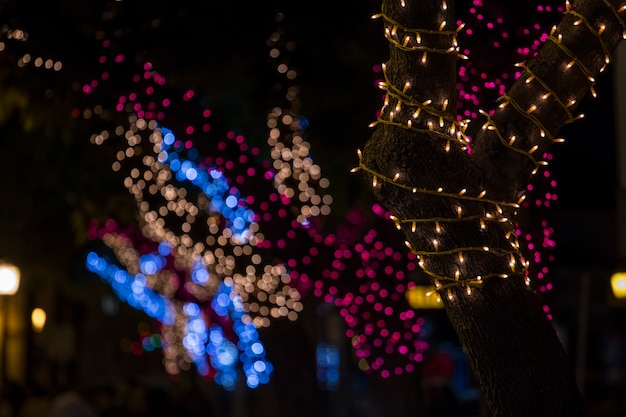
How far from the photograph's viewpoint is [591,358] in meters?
21.8

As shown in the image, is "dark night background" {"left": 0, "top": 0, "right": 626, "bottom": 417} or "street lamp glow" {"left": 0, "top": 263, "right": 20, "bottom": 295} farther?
"street lamp glow" {"left": 0, "top": 263, "right": 20, "bottom": 295}

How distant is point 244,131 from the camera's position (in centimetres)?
1481

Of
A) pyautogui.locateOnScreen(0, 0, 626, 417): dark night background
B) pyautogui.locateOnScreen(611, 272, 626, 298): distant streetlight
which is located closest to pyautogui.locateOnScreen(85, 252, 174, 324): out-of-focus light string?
pyautogui.locateOnScreen(0, 0, 626, 417): dark night background

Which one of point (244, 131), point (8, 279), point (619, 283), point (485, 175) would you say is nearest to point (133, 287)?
point (8, 279)

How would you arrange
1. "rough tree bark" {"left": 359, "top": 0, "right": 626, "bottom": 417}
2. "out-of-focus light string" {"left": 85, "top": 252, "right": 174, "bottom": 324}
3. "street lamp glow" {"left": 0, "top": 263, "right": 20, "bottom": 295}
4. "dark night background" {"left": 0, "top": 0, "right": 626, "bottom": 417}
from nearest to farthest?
"rough tree bark" {"left": 359, "top": 0, "right": 626, "bottom": 417}
"dark night background" {"left": 0, "top": 0, "right": 626, "bottom": 417}
"street lamp glow" {"left": 0, "top": 263, "right": 20, "bottom": 295}
"out-of-focus light string" {"left": 85, "top": 252, "right": 174, "bottom": 324}

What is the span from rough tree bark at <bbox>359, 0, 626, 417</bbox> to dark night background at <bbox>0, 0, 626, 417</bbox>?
1773 mm

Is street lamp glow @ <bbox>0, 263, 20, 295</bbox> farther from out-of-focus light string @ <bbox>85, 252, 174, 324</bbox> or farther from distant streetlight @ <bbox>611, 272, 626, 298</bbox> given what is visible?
distant streetlight @ <bbox>611, 272, 626, 298</bbox>

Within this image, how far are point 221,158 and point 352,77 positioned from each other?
477cm

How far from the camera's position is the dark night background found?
28.7 ft

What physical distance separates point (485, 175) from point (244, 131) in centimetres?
1005

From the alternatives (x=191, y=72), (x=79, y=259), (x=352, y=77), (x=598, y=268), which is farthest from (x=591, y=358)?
(x=191, y=72)

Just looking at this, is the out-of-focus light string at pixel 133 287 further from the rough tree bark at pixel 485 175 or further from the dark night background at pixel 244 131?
the rough tree bark at pixel 485 175

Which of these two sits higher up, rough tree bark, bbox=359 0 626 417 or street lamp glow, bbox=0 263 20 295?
street lamp glow, bbox=0 263 20 295

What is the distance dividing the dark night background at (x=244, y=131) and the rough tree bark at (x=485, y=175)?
1.77 m
